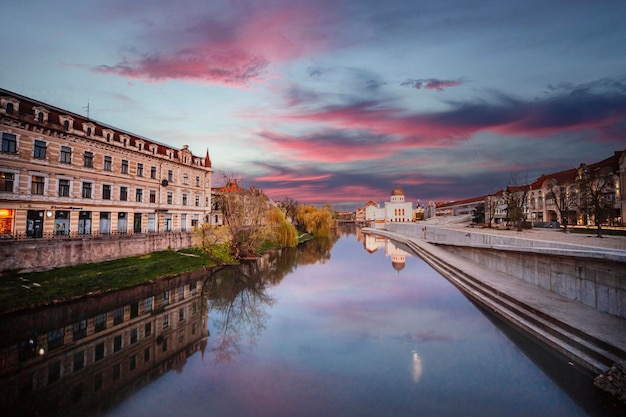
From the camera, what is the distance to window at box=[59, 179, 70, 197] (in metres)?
26.7

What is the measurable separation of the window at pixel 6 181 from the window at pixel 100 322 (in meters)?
15.4

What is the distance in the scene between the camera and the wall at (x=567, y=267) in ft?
40.1

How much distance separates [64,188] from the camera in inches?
1063

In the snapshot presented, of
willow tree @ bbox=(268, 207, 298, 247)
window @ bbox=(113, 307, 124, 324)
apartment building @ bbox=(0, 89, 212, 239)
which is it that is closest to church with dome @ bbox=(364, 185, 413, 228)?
willow tree @ bbox=(268, 207, 298, 247)

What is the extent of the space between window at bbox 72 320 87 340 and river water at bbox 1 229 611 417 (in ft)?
0.64

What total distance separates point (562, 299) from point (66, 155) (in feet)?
122

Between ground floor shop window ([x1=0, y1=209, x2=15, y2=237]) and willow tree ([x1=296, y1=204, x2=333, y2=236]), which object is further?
willow tree ([x1=296, y1=204, x2=333, y2=236])

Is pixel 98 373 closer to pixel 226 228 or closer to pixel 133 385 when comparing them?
pixel 133 385

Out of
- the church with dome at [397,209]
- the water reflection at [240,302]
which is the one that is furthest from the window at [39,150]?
the church with dome at [397,209]

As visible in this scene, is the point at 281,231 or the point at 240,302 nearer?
the point at 240,302

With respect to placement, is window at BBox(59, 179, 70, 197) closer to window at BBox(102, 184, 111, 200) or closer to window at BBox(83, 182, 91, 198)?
window at BBox(83, 182, 91, 198)

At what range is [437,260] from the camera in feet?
111

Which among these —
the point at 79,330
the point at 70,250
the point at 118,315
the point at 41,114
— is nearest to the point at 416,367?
the point at 79,330

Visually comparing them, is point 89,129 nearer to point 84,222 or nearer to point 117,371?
point 84,222
